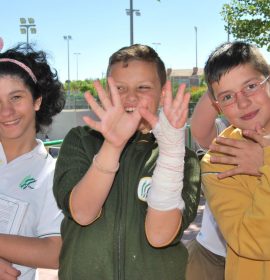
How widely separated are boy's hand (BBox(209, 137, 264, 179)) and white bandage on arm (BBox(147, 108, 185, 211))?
404mm

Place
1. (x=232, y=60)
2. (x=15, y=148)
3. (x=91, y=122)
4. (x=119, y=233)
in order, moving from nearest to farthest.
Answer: (x=91, y=122)
(x=119, y=233)
(x=232, y=60)
(x=15, y=148)

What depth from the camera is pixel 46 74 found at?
253cm

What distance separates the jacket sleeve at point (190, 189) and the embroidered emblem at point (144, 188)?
14 cm

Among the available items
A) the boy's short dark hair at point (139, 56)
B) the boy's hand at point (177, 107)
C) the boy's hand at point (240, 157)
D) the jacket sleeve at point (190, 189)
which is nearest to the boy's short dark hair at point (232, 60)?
the boy's short dark hair at point (139, 56)

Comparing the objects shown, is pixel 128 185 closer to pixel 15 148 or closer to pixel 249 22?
pixel 15 148

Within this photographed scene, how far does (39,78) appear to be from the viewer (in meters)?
2.46

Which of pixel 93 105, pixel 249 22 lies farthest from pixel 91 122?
pixel 249 22

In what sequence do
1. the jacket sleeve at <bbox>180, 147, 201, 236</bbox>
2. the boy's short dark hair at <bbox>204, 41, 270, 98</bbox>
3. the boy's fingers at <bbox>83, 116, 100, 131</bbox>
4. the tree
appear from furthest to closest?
the tree < the boy's short dark hair at <bbox>204, 41, 270, 98</bbox> < the jacket sleeve at <bbox>180, 147, 201, 236</bbox> < the boy's fingers at <bbox>83, 116, 100, 131</bbox>

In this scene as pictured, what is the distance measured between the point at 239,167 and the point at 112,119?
2.25ft

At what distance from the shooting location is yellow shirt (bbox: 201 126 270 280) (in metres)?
1.81

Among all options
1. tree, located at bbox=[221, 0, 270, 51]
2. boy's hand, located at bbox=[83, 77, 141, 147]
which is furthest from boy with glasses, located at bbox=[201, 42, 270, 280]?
tree, located at bbox=[221, 0, 270, 51]

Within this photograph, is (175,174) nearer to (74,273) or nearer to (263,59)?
(74,273)

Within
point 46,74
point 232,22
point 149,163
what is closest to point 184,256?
point 149,163

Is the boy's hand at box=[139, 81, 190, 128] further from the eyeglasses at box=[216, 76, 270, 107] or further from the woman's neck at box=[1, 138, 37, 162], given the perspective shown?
the woman's neck at box=[1, 138, 37, 162]
